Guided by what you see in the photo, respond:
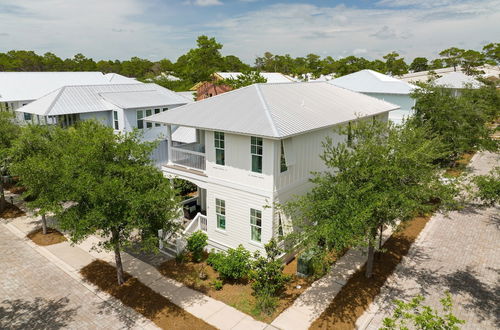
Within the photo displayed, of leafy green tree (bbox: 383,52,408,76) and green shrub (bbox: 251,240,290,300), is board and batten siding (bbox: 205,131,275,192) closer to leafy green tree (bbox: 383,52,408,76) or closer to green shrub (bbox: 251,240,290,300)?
green shrub (bbox: 251,240,290,300)

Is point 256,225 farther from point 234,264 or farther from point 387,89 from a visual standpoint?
point 387,89

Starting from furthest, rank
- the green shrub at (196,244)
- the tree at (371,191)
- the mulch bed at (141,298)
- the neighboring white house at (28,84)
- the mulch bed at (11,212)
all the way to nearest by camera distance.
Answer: the neighboring white house at (28,84), the mulch bed at (11,212), the green shrub at (196,244), the mulch bed at (141,298), the tree at (371,191)

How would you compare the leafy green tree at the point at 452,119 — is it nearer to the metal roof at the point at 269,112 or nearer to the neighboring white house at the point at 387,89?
the metal roof at the point at 269,112

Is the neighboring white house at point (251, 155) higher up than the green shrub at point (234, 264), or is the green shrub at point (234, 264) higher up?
the neighboring white house at point (251, 155)

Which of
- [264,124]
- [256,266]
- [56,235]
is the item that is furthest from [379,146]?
[56,235]

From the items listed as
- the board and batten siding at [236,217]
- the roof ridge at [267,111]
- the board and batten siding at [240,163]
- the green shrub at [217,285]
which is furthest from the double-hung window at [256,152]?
the green shrub at [217,285]

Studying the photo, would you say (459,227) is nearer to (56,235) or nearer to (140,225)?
(140,225)

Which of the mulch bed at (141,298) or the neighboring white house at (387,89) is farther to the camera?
the neighboring white house at (387,89)
